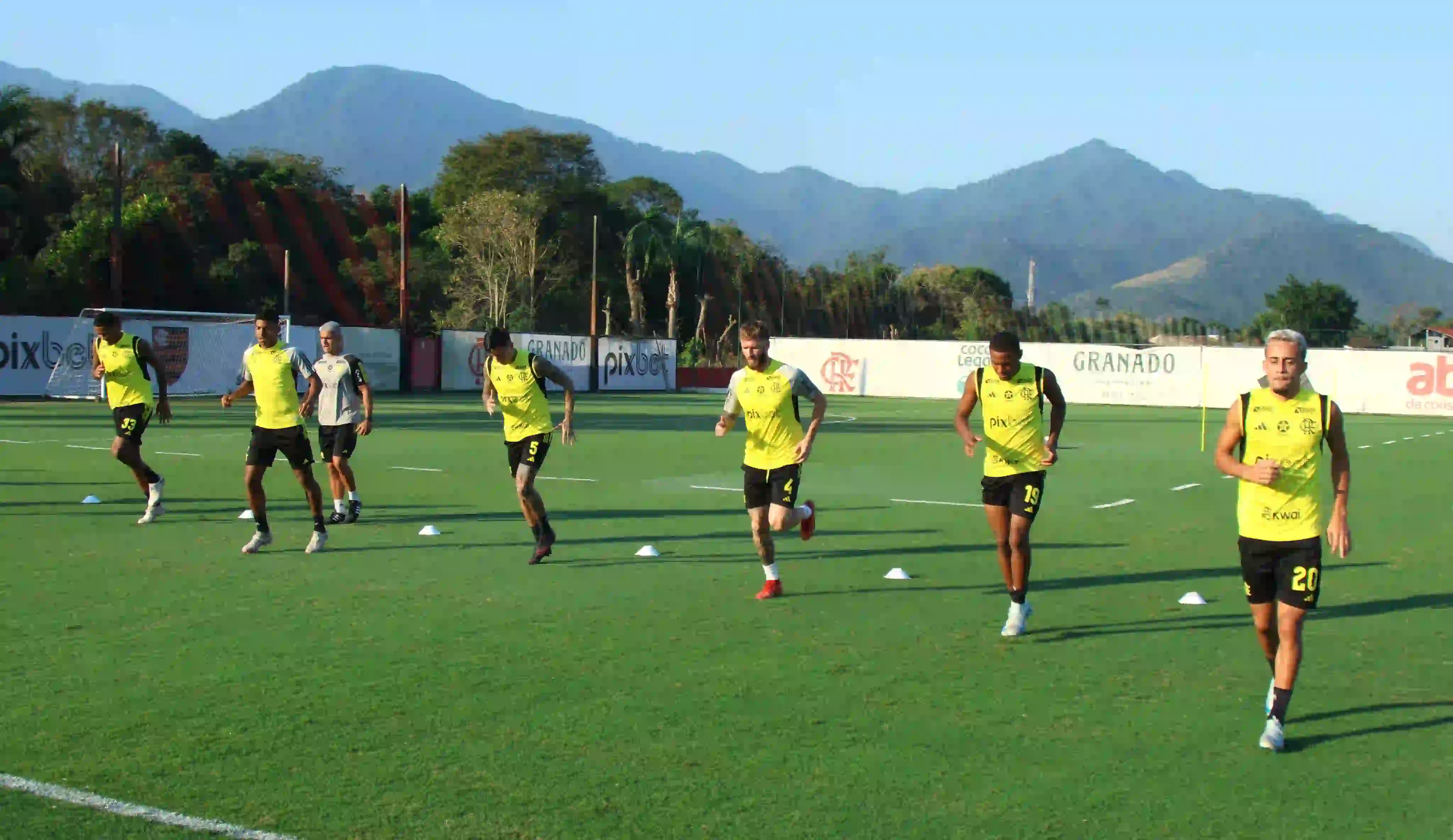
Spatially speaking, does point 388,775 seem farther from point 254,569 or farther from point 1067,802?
point 254,569

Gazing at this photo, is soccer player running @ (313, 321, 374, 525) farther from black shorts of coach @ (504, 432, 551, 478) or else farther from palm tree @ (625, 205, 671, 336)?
palm tree @ (625, 205, 671, 336)

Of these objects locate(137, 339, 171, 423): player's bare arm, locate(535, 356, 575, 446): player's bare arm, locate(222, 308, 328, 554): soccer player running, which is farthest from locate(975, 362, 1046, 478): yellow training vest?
locate(137, 339, 171, 423): player's bare arm

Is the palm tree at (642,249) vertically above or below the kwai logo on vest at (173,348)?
above

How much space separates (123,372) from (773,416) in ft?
22.9

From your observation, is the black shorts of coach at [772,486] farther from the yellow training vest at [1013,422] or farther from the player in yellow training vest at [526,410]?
the player in yellow training vest at [526,410]

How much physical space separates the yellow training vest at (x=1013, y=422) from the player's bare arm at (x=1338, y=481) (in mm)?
2540

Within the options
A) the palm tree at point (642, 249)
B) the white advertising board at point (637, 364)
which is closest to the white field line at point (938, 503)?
the white advertising board at point (637, 364)

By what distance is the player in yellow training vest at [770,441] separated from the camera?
10047mm

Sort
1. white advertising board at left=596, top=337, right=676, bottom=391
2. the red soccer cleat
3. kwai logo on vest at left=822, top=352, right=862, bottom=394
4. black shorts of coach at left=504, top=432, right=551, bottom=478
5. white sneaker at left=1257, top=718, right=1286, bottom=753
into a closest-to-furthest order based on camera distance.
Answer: white sneaker at left=1257, top=718, right=1286, bottom=753, the red soccer cleat, black shorts of coach at left=504, top=432, right=551, bottom=478, kwai logo on vest at left=822, top=352, right=862, bottom=394, white advertising board at left=596, top=337, right=676, bottom=391

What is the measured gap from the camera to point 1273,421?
21.1ft

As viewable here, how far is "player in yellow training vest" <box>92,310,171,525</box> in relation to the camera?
539 inches

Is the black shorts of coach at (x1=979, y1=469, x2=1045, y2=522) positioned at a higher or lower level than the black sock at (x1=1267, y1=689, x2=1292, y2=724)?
higher

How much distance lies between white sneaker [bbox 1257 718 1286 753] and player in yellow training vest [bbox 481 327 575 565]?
6422mm

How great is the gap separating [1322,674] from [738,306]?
244 ft
